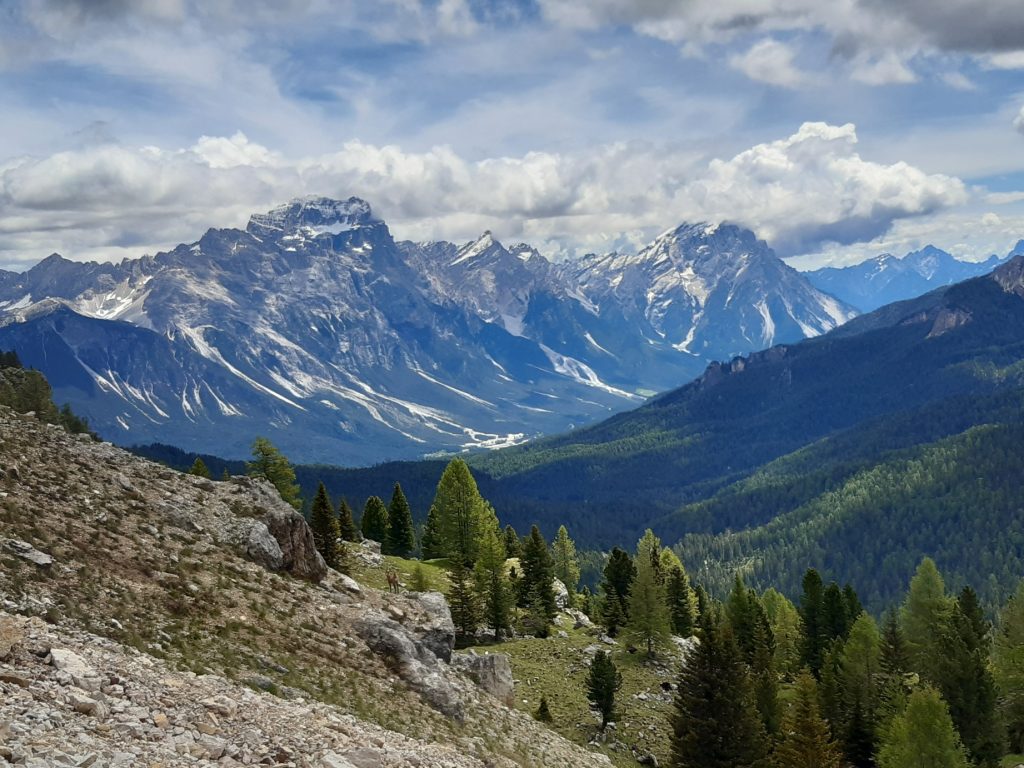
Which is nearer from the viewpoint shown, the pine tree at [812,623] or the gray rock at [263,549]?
the gray rock at [263,549]

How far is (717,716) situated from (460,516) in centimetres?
5363

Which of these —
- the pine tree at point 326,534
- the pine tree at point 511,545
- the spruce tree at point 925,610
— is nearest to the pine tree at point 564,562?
the pine tree at point 511,545

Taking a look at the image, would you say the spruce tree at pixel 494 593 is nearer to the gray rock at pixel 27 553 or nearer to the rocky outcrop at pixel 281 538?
the rocky outcrop at pixel 281 538

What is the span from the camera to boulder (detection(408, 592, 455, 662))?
2074 inches

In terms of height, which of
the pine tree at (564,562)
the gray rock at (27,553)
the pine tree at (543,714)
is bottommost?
the pine tree at (564,562)

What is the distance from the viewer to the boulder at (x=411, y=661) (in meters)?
45.0

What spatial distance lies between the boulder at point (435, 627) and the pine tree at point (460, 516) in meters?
42.3

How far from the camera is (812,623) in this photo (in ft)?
329

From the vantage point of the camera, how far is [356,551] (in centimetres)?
9012

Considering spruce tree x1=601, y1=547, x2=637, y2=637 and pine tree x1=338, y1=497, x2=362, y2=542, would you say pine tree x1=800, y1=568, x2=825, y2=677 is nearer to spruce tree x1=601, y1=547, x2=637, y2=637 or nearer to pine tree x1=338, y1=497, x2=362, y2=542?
spruce tree x1=601, y1=547, x2=637, y2=637

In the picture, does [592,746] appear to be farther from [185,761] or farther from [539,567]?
[185,761]

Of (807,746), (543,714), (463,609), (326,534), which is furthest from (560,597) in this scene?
(807,746)

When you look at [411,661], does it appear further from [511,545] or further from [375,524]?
[511,545]

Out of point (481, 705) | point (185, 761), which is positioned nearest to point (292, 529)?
point (481, 705)
